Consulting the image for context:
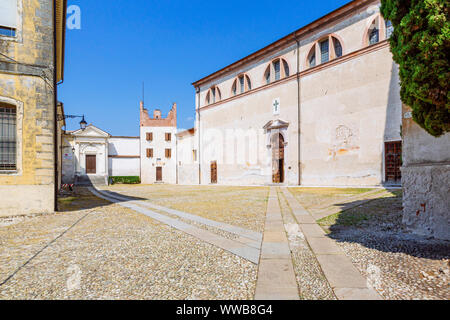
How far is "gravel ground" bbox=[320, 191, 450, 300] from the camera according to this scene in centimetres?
244

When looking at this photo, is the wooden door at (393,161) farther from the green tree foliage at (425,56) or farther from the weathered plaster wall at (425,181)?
the green tree foliage at (425,56)

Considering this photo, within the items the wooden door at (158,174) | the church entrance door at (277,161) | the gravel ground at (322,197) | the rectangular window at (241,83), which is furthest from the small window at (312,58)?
the wooden door at (158,174)

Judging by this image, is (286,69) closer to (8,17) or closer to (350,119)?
(350,119)

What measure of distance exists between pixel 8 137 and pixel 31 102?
1195 millimetres

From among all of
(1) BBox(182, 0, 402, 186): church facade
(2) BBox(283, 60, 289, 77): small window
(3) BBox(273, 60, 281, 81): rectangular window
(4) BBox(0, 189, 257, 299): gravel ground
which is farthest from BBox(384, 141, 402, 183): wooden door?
(4) BBox(0, 189, 257, 299): gravel ground

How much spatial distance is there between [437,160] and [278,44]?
59.5 ft

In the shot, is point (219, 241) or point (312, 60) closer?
point (219, 241)

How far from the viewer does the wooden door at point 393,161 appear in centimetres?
1370

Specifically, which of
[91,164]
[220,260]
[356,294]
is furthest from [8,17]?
[91,164]

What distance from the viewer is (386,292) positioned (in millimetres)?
2340

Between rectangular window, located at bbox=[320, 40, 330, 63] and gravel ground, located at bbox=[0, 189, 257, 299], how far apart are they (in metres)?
16.9

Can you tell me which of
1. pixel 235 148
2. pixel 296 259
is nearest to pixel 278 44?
pixel 235 148

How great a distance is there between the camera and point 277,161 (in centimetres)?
2055
